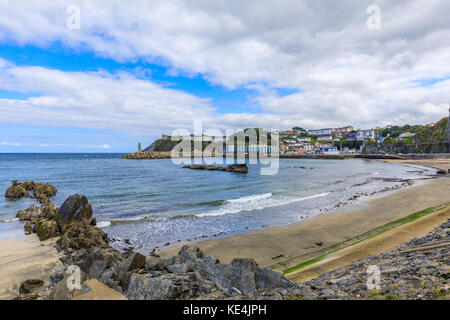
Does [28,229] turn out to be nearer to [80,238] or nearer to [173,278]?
[80,238]

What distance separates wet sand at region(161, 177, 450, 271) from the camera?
10.3 metres

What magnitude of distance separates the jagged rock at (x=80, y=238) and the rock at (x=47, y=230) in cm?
42

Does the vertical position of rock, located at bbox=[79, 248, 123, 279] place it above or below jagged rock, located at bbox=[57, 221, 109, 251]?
above

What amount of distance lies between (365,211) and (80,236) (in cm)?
1923

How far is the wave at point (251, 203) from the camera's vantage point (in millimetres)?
19000

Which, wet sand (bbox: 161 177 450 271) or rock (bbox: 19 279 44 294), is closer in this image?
rock (bbox: 19 279 44 294)

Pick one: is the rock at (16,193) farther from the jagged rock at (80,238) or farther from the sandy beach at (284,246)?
the jagged rock at (80,238)

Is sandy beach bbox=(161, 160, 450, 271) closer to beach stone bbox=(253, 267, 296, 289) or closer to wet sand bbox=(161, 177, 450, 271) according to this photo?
wet sand bbox=(161, 177, 450, 271)

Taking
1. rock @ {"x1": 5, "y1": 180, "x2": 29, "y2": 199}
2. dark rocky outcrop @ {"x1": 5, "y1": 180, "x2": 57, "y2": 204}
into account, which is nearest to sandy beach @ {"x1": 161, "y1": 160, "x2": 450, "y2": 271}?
dark rocky outcrop @ {"x1": 5, "y1": 180, "x2": 57, "y2": 204}

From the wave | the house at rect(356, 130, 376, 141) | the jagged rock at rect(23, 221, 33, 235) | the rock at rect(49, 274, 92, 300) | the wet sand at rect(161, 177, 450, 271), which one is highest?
the house at rect(356, 130, 376, 141)

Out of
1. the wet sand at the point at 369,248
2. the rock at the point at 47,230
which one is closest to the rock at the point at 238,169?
the wet sand at the point at 369,248

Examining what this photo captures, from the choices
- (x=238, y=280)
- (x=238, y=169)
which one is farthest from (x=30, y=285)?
(x=238, y=169)

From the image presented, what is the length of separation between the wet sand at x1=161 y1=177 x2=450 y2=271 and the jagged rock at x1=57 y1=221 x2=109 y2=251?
11.2 feet
